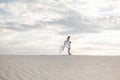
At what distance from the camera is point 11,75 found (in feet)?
25.1

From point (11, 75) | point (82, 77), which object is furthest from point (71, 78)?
point (11, 75)

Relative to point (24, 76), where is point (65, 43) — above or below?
above

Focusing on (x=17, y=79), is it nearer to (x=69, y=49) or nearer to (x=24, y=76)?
(x=24, y=76)

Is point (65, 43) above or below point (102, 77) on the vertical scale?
above

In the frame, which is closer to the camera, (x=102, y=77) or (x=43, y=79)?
(x=43, y=79)

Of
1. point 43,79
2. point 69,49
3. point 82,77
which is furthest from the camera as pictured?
point 69,49

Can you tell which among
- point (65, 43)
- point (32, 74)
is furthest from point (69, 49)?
point (32, 74)

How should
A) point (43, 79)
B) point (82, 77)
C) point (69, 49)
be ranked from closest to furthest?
point (43, 79), point (82, 77), point (69, 49)

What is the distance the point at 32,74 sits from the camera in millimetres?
7762

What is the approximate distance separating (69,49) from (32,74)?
45.8 feet

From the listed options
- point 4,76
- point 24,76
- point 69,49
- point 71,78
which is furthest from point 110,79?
point 69,49

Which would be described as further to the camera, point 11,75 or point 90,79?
point 11,75

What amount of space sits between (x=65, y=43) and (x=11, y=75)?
47.9 feet

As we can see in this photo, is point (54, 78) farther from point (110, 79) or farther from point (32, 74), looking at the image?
point (110, 79)
